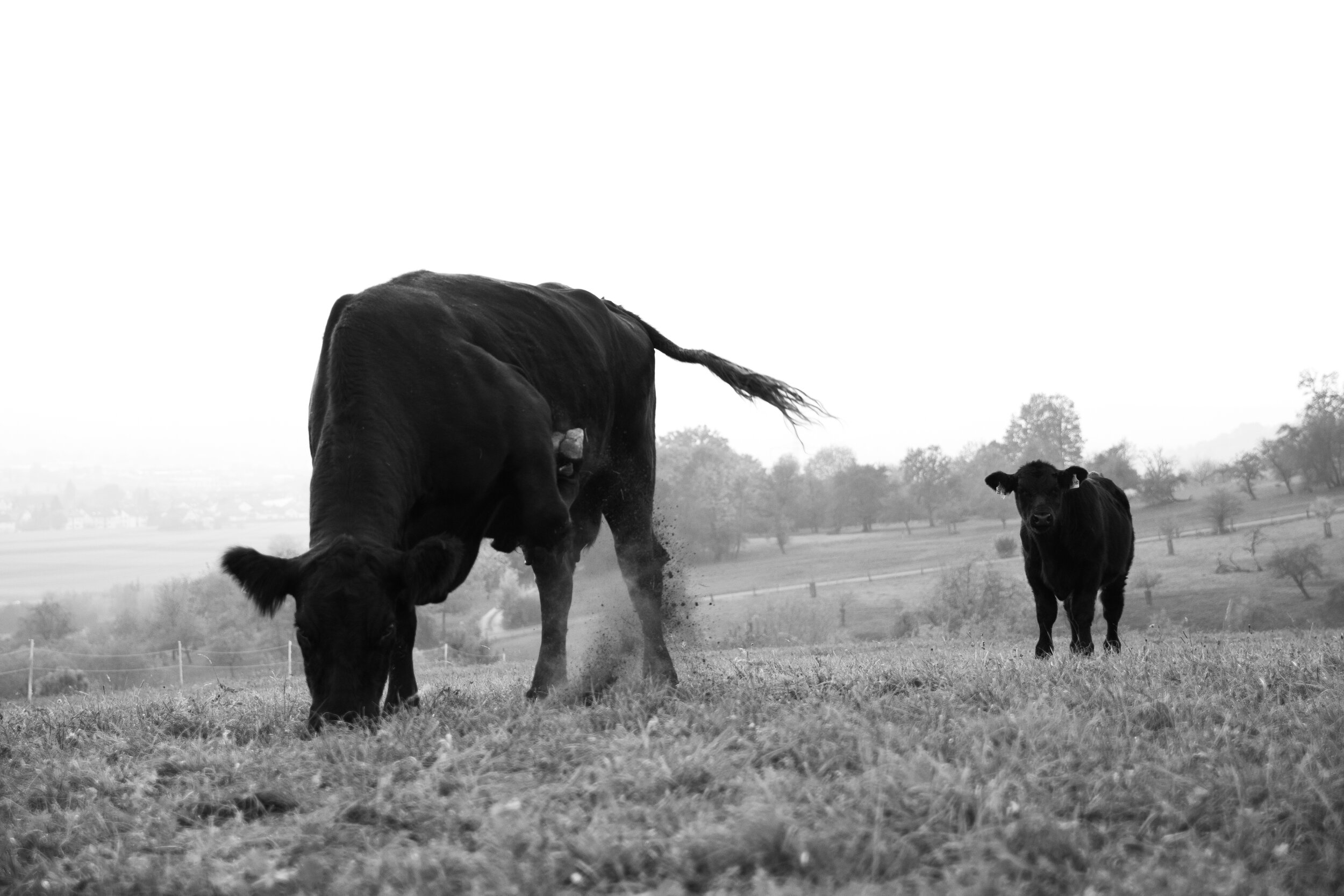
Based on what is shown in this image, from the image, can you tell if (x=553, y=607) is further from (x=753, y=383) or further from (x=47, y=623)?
(x=47, y=623)

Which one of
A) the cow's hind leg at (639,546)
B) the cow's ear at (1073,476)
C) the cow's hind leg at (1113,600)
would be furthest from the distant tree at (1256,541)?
the cow's hind leg at (639,546)

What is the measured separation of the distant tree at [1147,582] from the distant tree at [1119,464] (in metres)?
9.00

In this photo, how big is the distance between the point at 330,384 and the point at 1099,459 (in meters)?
52.1

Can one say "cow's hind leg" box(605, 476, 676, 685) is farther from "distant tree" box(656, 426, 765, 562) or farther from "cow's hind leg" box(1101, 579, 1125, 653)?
"distant tree" box(656, 426, 765, 562)

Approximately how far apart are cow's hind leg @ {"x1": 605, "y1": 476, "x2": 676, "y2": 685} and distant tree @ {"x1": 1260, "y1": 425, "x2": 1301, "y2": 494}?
156 ft

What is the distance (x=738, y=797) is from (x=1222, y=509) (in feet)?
158

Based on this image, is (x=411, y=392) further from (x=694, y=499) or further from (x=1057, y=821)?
(x=694, y=499)

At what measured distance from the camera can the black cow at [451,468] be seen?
5.61 meters

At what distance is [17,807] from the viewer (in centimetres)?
442

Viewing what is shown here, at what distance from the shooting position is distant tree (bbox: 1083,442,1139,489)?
163 feet

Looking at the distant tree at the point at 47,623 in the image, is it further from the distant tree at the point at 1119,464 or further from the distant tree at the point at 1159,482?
the distant tree at the point at 1159,482

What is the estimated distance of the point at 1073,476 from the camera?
1223 cm

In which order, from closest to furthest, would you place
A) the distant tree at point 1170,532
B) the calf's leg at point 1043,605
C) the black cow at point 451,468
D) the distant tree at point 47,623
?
the black cow at point 451,468 < the calf's leg at point 1043,605 < the distant tree at point 47,623 < the distant tree at point 1170,532

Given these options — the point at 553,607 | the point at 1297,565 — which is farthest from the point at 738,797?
the point at 1297,565
